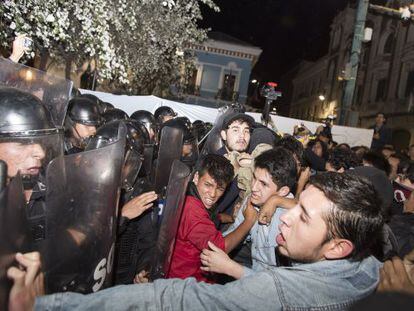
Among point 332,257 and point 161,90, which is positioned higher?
point 161,90

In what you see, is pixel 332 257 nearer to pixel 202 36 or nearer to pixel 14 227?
pixel 14 227

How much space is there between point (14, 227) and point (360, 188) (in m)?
1.33

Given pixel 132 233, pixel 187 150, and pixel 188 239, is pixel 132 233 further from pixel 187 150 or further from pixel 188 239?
pixel 187 150

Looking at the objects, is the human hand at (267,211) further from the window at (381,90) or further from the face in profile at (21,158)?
the window at (381,90)

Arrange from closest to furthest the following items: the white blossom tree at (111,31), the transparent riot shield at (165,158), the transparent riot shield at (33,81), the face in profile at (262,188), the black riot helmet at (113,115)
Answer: the face in profile at (262,188)
the transparent riot shield at (33,81)
the transparent riot shield at (165,158)
the black riot helmet at (113,115)
the white blossom tree at (111,31)

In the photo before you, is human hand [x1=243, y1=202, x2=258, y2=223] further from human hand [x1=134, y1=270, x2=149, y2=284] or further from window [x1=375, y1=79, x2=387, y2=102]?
window [x1=375, y1=79, x2=387, y2=102]

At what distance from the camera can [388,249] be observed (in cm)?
252

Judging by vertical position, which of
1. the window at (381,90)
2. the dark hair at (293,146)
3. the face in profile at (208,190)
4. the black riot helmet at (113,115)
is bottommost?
the face in profile at (208,190)

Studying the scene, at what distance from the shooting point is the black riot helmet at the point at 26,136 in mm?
2121

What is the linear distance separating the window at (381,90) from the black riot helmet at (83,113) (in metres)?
28.0

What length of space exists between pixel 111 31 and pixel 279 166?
935 centimetres

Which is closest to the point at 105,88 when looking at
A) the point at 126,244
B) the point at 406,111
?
the point at 406,111

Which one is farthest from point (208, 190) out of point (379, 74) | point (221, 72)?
point (221, 72)

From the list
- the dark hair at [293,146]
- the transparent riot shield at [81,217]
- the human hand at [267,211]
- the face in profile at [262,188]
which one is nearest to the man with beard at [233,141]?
the dark hair at [293,146]
